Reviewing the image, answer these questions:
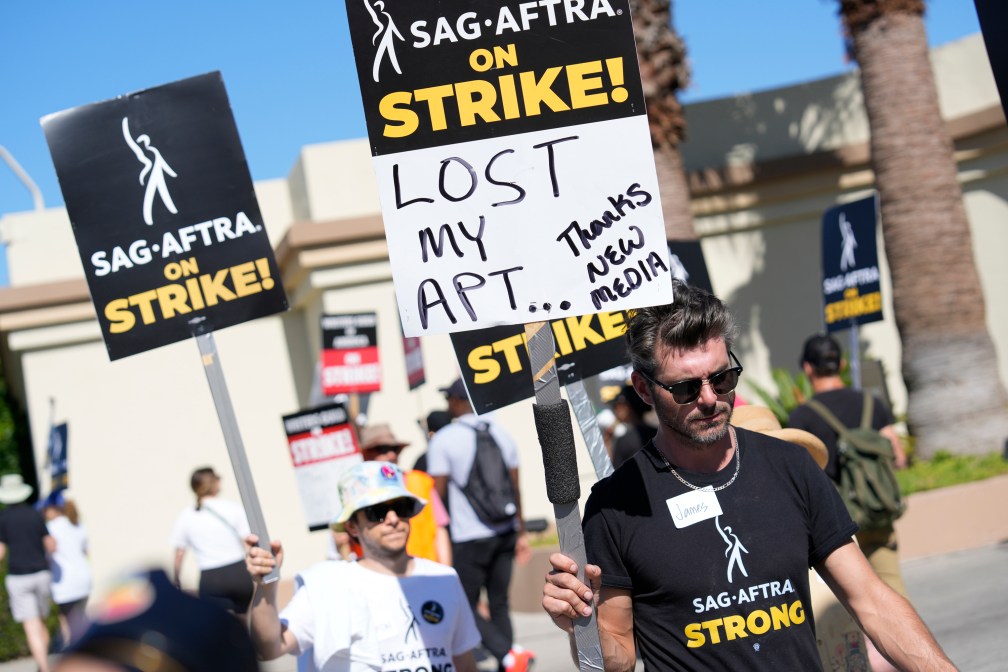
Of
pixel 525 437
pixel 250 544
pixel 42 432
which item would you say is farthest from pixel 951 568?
pixel 42 432

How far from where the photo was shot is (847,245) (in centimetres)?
1082

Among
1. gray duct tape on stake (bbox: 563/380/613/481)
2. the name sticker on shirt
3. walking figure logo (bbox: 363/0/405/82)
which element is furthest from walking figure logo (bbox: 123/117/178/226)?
the name sticker on shirt

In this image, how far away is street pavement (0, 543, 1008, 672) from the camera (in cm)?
715

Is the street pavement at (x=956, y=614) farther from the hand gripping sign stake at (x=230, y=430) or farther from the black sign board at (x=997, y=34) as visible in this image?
the black sign board at (x=997, y=34)

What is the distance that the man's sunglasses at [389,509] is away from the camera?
4.14 m

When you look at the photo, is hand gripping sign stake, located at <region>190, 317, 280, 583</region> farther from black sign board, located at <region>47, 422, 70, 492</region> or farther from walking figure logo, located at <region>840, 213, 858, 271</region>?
black sign board, located at <region>47, 422, 70, 492</region>

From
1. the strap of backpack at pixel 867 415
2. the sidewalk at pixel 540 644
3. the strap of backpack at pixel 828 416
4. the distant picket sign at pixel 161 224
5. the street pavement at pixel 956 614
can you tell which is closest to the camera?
the distant picket sign at pixel 161 224

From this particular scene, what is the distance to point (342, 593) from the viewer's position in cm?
390

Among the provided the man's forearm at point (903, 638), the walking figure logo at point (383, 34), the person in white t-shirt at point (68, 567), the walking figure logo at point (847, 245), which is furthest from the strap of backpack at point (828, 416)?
the person in white t-shirt at point (68, 567)

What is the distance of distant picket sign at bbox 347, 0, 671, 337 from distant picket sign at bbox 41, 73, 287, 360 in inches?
76.0

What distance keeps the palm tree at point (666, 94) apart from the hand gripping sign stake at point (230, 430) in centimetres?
942

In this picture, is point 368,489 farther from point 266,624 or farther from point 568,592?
point 568,592

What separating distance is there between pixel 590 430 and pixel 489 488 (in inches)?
126

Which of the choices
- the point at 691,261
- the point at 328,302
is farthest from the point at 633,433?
the point at 328,302
